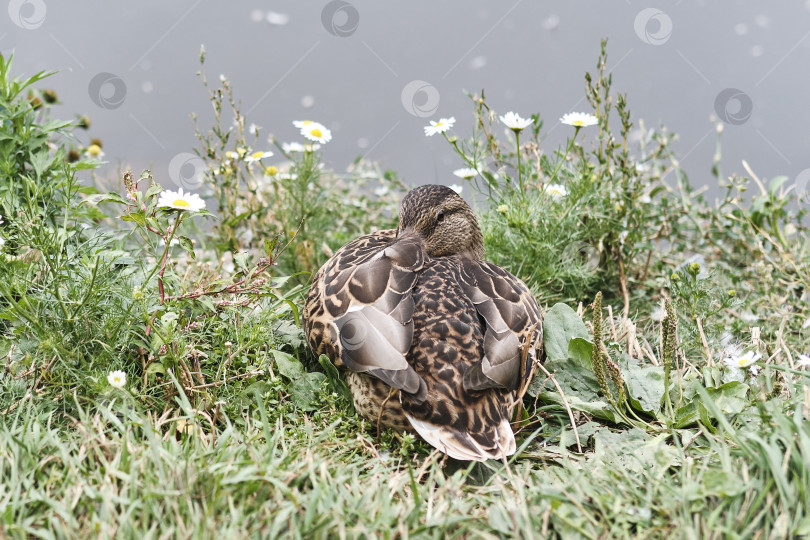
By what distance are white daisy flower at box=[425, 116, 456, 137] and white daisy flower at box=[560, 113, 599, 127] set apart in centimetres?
76

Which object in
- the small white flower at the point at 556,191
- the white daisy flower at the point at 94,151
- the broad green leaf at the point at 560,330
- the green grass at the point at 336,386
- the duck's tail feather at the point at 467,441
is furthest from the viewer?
the white daisy flower at the point at 94,151

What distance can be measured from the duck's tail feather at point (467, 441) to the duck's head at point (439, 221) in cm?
133

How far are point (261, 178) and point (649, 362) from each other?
5.21 meters

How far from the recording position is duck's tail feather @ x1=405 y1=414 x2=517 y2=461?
10.0ft

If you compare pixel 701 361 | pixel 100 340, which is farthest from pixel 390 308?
pixel 701 361

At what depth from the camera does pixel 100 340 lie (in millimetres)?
3438

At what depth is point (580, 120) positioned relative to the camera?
477 centimetres

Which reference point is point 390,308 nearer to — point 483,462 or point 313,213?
point 483,462

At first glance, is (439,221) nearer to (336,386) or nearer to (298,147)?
(336,386)

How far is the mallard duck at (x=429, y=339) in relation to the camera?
124 inches

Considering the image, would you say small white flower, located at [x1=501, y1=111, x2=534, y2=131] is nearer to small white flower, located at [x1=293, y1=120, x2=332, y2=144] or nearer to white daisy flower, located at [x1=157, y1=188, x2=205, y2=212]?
small white flower, located at [x1=293, y1=120, x2=332, y2=144]

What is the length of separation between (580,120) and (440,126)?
943 millimetres

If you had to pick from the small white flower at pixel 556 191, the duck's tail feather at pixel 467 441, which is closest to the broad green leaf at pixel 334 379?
the duck's tail feather at pixel 467 441

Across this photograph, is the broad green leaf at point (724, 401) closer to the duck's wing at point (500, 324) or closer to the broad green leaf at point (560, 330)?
the broad green leaf at point (560, 330)
